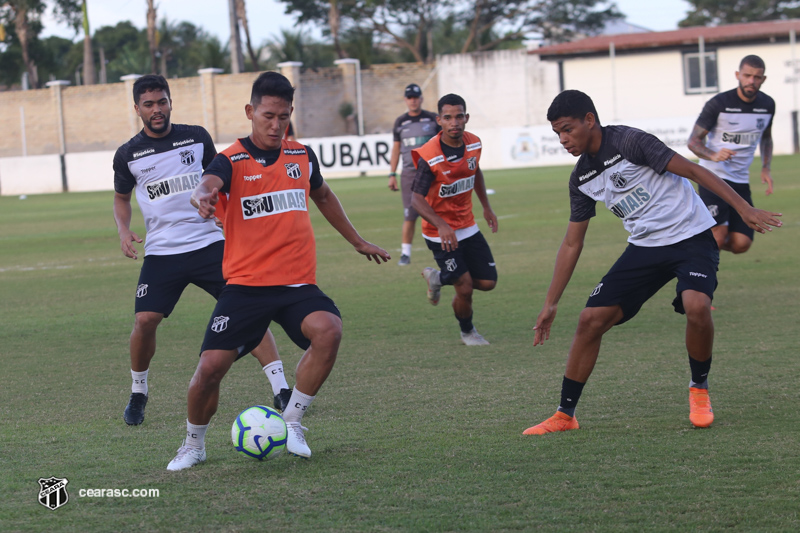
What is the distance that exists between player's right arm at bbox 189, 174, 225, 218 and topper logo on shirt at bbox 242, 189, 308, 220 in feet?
0.73

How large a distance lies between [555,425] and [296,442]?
1.40 meters

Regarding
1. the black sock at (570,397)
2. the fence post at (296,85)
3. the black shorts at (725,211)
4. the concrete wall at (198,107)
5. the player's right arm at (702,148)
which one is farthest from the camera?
the concrete wall at (198,107)

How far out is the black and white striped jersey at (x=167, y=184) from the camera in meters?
6.09

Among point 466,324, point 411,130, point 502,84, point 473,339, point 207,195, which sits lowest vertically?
point 473,339

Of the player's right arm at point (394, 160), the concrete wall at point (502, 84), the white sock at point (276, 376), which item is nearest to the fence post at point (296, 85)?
the concrete wall at point (502, 84)

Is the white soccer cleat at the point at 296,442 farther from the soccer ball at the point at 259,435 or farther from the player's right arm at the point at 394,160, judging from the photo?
the player's right arm at the point at 394,160

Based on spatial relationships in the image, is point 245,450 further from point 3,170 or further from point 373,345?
point 3,170

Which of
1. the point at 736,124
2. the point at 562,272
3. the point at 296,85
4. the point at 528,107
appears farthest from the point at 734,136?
the point at 296,85

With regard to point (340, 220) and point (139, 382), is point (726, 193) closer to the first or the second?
point (340, 220)

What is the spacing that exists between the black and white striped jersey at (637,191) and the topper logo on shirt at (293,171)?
4.98 ft

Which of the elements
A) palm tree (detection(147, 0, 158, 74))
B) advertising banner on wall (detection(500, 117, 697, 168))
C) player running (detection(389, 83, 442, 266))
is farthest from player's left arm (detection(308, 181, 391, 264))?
palm tree (detection(147, 0, 158, 74))

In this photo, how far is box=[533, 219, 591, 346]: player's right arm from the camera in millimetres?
5121

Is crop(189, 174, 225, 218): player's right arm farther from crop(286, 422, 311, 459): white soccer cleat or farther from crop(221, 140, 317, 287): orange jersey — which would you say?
crop(286, 422, 311, 459): white soccer cleat

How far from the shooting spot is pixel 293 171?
4820 mm
